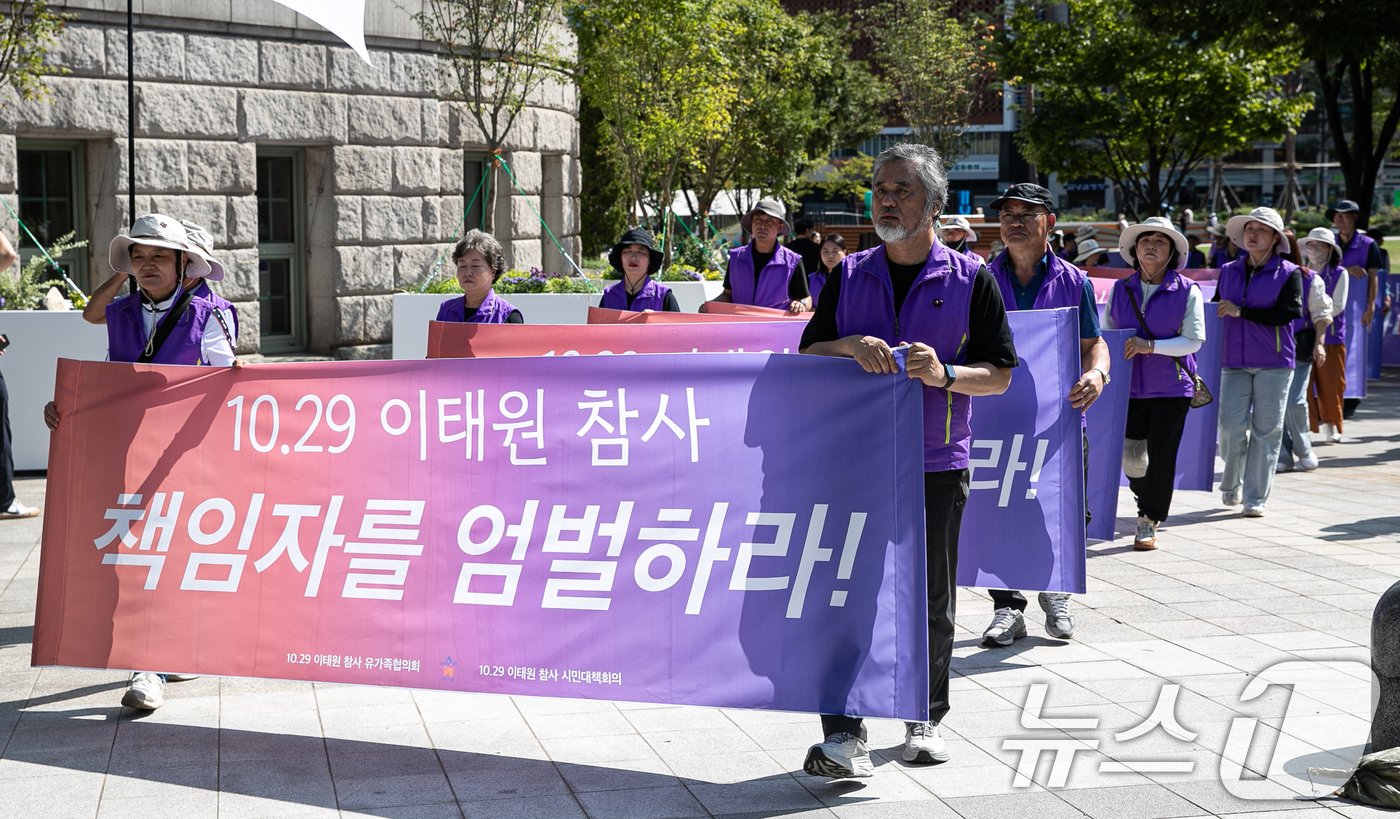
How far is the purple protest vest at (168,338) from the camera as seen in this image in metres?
6.40

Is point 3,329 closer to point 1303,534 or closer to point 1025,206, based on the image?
point 1025,206

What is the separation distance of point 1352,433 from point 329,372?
41.6ft

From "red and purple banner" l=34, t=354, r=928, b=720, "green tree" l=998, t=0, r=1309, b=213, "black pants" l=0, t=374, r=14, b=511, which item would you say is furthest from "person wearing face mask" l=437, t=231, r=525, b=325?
"green tree" l=998, t=0, r=1309, b=213

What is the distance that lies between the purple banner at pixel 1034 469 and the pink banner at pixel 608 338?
126cm

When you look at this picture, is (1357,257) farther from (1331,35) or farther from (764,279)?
(764,279)

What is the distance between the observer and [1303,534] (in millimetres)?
10117

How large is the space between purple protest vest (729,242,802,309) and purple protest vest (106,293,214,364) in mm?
4726

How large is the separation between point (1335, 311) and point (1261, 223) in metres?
3.67

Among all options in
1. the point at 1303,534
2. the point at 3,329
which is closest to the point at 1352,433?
the point at 1303,534

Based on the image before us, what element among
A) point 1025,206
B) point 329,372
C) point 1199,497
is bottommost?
point 1199,497

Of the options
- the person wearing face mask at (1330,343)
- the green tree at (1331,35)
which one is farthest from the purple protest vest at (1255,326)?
the green tree at (1331,35)

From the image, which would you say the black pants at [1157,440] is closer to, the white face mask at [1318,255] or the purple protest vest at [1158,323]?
the purple protest vest at [1158,323]

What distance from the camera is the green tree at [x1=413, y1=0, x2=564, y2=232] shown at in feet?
60.3

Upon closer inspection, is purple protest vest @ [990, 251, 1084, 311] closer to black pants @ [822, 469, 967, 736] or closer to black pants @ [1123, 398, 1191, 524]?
black pants @ [822, 469, 967, 736]
